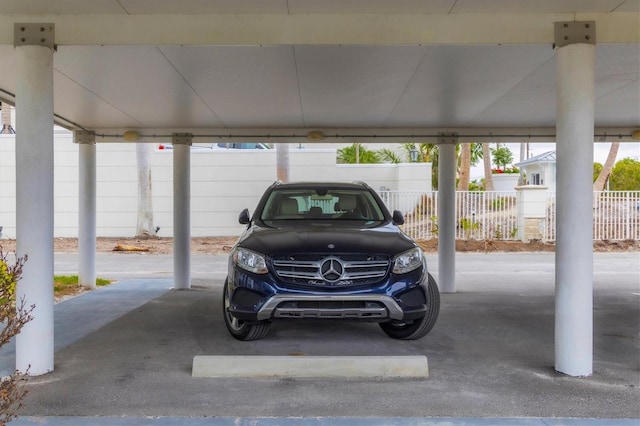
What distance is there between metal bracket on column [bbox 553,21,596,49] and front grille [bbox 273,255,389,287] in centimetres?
253

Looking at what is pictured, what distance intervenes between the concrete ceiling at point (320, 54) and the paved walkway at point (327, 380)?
2870 millimetres

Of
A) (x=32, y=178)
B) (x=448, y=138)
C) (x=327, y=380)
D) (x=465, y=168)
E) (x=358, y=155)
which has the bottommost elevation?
(x=327, y=380)

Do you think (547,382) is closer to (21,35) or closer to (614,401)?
(614,401)

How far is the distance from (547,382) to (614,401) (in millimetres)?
549

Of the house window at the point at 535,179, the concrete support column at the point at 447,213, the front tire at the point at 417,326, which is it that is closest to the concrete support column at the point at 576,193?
the front tire at the point at 417,326

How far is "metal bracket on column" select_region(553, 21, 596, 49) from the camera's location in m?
4.86

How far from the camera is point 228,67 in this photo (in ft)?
19.6

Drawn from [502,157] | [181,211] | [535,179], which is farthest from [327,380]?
[502,157]

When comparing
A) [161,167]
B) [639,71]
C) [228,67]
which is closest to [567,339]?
[639,71]

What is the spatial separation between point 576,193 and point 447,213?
5.09m

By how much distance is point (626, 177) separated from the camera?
38844 mm

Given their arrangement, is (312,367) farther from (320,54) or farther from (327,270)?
(320,54)

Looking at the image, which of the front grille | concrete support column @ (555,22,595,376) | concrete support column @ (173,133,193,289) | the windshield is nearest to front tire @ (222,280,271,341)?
the front grille

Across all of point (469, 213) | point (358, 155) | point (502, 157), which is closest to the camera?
point (469, 213)
